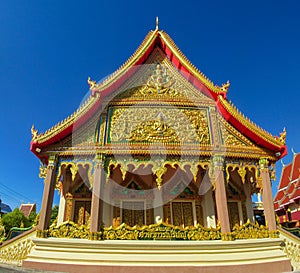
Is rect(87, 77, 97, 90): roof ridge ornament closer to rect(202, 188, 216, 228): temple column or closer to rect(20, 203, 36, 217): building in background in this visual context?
rect(202, 188, 216, 228): temple column

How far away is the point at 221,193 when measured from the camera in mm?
7707

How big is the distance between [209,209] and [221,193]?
2.11 metres

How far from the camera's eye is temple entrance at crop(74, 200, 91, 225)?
9.57 m

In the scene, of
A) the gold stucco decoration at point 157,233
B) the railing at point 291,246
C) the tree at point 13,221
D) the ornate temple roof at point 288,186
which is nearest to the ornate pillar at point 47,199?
the gold stucco decoration at point 157,233

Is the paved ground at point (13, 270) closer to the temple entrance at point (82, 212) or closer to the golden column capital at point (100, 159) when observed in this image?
the temple entrance at point (82, 212)

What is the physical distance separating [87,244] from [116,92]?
5.61 meters

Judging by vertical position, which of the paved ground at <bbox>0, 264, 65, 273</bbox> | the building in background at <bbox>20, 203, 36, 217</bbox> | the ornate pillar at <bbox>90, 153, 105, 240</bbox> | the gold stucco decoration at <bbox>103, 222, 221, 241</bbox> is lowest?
the paved ground at <bbox>0, 264, 65, 273</bbox>

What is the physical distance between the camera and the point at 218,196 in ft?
25.3

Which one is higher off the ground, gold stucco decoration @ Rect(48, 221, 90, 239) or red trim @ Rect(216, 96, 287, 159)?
red trim @ Rect(216, 96, 287, 159)

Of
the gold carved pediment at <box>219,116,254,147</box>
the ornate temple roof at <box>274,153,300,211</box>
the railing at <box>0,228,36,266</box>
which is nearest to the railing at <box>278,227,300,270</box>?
the gold carved pediment at <box>219,116,254,147</box>

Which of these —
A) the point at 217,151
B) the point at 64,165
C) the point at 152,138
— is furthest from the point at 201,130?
the point at 64,165

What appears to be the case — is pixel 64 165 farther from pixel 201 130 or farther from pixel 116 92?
pixel 201 130

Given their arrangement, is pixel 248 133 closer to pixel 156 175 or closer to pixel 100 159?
pixel 156 175

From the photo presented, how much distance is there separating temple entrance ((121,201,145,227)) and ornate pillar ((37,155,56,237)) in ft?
9.79
